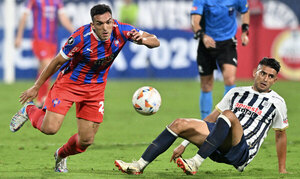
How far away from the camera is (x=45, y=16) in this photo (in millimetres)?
13141

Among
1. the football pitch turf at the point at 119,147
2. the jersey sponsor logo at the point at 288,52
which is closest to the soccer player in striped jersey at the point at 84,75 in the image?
the football pitch turf at the point at 119,147

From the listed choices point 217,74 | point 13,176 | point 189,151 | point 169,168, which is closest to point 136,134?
point 189,151

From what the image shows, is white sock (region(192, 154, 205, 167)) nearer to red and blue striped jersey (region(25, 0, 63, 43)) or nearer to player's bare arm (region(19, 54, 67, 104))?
player's bare arm (region(19, 54, 67, 104))

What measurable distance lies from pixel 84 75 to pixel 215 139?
66.5 inches

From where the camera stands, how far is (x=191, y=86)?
56.7 ft

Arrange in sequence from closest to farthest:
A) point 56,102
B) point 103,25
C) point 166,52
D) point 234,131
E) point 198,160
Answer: point 198,160
point 234,131
point 103,25
point 56,102
point 166,52

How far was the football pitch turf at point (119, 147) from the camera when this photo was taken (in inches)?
239

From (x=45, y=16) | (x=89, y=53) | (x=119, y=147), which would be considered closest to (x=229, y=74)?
(x=119, y=147)

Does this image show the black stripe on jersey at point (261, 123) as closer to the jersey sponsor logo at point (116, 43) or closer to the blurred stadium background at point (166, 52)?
the jersey sponsor logo at point (116, 43)

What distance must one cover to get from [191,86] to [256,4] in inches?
202

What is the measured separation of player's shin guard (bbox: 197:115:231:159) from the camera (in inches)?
215

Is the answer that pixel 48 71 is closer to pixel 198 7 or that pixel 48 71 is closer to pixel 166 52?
pixel 198 7

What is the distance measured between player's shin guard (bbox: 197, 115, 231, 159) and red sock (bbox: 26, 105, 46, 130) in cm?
191

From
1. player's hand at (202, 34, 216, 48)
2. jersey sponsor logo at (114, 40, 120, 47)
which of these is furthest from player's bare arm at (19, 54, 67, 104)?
player's hand at (202, 34, 216, 48)
